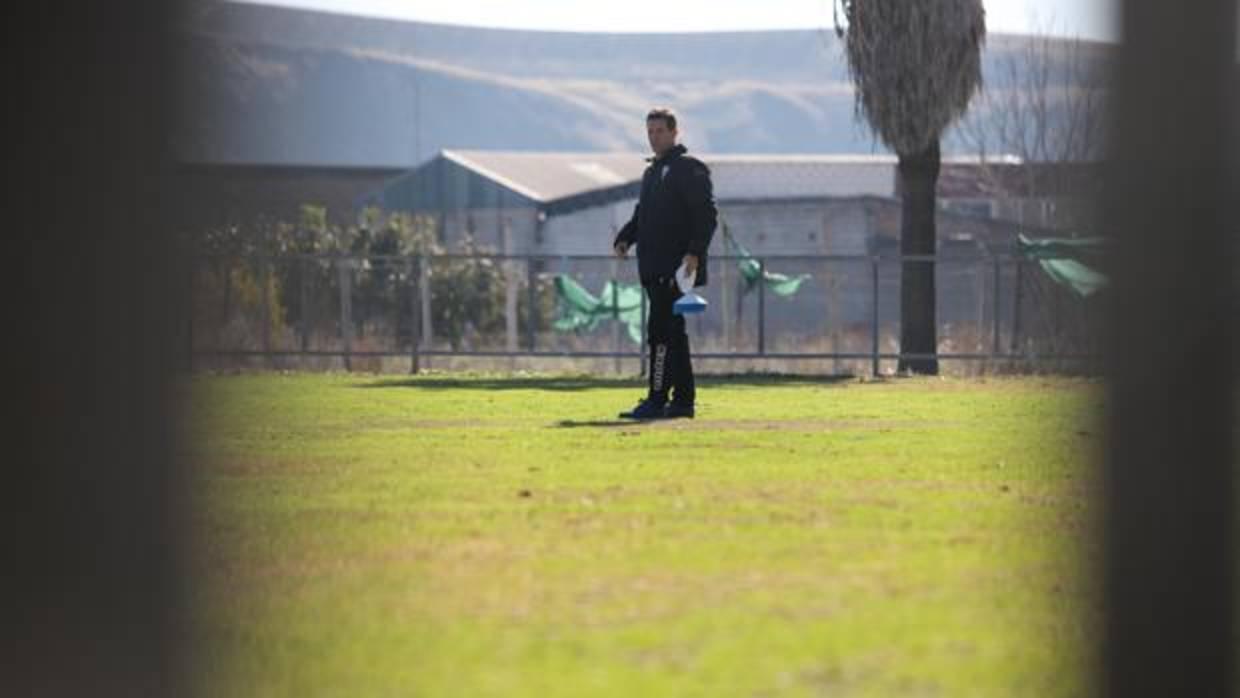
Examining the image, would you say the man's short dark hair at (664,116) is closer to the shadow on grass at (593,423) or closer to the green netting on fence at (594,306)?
the shadow on grass at (593,423)

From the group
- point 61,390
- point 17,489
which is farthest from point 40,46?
point 17,489

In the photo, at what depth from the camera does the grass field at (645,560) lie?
642 centimetres

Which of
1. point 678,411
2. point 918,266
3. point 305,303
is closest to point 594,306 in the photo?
point 305,303

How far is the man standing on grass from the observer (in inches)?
669

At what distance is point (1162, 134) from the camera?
17.2 ft

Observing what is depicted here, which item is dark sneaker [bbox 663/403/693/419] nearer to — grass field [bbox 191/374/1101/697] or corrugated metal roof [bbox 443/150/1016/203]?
grass field [bbox 191/374/1101/697]

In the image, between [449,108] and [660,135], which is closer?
[660,135]

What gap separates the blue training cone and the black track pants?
1.8 inches

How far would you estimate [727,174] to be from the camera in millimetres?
60125

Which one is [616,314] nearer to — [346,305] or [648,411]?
[346,305]

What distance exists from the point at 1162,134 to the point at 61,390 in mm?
4536

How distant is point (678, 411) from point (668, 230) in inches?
50.1

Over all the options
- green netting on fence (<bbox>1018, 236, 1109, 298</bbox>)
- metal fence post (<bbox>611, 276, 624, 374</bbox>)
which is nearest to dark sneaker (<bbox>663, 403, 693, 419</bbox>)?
green netting on fence (<bbox>1018, 236, 1109, 298</bbox>)

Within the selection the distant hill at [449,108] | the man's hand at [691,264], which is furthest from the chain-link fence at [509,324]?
the distant hill at [449,108]
